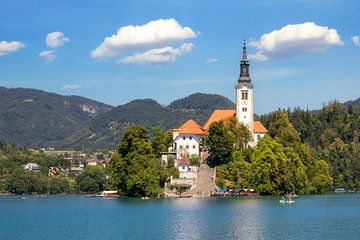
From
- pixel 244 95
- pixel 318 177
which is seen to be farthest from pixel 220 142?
pixel 318 177

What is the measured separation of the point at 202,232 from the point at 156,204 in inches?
1366

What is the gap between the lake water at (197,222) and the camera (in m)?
57.2

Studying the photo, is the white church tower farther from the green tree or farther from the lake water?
the lake water

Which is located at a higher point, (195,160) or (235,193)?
(195,160)

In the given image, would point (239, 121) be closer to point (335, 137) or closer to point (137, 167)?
point (137, 167)

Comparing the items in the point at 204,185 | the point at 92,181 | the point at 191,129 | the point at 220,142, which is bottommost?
the point at 204,185

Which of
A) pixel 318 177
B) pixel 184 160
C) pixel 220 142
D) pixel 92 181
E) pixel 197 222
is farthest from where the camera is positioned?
pixel 92 181

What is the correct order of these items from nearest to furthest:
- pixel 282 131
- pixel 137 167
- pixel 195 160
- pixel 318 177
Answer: pixel 137 167, pixel 195 160, pixel 282 131, pixel 318 177

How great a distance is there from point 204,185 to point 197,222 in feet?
133

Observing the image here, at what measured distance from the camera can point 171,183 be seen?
10744 cm

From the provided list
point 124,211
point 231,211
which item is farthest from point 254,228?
point 124,211

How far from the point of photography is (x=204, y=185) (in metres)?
106

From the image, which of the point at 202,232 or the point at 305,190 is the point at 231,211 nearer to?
the point at 202,232

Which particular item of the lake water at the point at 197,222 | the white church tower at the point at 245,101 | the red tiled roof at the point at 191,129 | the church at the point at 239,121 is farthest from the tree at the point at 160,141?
the lake water at the point at 197,222
